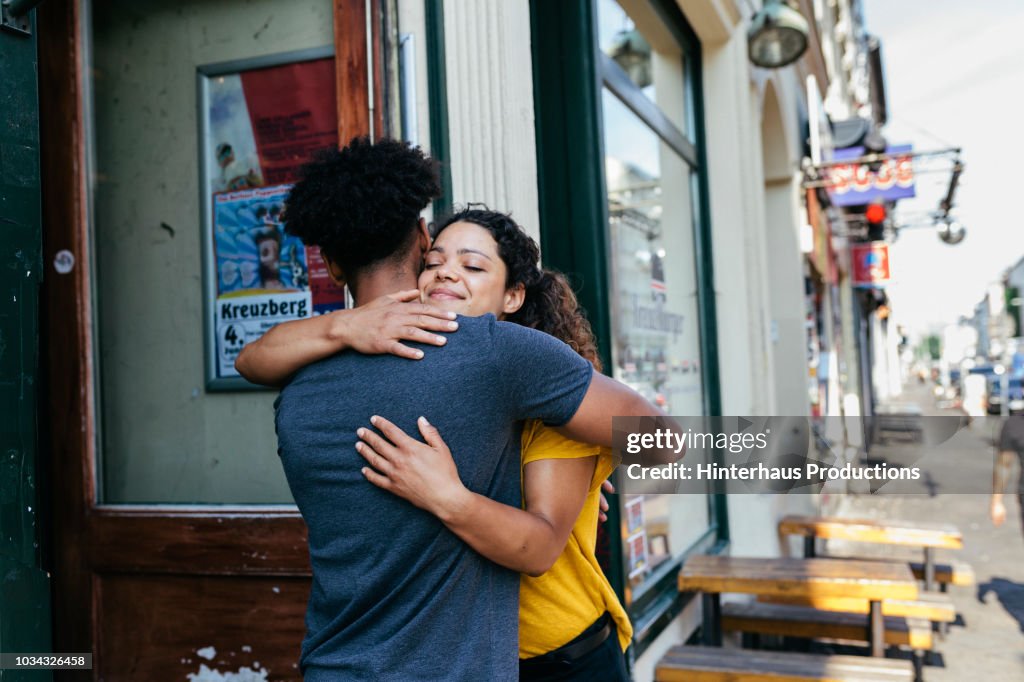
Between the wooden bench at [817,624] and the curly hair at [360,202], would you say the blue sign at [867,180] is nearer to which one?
the wooden bench at [817,624]

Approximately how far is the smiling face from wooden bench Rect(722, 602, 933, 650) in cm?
350

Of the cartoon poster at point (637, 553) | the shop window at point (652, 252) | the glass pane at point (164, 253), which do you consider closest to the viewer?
the glass pane at point (164, 253)

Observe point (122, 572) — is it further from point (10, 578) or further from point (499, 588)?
point (499, 588)

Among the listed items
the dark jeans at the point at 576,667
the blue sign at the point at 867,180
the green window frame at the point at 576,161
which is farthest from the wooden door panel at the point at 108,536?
the blue sign at the point at 867,180

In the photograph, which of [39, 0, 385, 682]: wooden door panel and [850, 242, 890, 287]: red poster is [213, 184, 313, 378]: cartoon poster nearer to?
[39, 0, 385, 682]: wooden door panel

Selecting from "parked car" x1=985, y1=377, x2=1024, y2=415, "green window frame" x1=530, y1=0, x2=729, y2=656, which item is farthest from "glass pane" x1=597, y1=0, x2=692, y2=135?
"parked car" x1=985, y1=377, x2=1024, y2=415

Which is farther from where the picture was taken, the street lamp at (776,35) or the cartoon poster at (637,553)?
the street lamp at (776,35)

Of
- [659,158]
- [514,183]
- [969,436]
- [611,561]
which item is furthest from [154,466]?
[659,158]

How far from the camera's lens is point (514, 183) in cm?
287

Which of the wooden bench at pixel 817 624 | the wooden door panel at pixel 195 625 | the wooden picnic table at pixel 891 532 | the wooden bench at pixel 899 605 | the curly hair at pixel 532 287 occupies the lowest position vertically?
the wooden bench at pixel 817 624

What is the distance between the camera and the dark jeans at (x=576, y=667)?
1635 mm

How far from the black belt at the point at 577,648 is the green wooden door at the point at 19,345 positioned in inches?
56.0

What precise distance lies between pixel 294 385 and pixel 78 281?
1.44 metres

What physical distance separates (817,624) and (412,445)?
3.92 m
